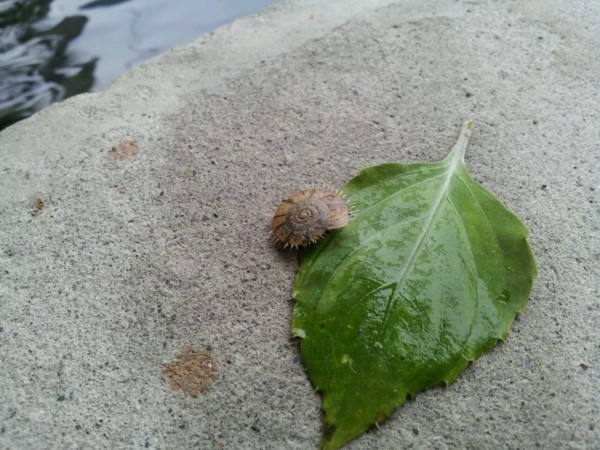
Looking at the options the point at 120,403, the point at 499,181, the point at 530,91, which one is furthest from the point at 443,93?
the point at 120,403

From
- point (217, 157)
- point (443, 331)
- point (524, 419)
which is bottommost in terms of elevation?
point (524, 419)

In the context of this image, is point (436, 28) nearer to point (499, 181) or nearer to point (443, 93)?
point (443, 93)

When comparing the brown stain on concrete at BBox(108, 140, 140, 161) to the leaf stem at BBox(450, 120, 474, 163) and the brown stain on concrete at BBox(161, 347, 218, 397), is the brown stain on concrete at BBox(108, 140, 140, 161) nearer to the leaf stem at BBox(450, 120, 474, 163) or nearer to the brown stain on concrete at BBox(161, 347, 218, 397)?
the brown stain on concrete at BBox(161, 347, 218, 397)

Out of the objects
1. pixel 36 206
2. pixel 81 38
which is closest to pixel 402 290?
pixel 36 206

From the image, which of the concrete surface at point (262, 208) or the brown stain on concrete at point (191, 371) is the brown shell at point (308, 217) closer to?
the concrete surface at point (262, 208)

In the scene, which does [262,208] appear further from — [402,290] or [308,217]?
[402,290]

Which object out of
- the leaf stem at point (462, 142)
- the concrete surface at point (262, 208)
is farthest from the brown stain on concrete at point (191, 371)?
the leaf stem at point (462, 142)
